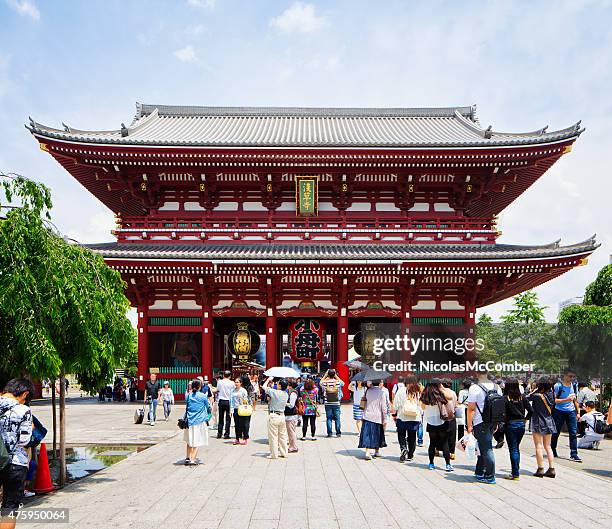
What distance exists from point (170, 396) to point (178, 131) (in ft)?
52.6

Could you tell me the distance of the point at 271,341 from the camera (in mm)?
23359

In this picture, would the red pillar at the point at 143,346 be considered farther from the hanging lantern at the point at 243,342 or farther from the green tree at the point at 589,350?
the green tree at the point at 589,350

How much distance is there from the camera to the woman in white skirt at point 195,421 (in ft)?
35.6

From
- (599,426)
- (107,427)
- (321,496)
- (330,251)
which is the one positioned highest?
(330,251)

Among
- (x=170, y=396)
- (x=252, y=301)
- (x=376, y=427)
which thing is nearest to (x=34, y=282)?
(x=376, y=427)

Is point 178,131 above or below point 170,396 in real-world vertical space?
above

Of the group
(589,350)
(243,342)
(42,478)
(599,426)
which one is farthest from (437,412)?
(243,342)

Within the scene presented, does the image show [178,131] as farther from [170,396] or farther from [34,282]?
[34,282]

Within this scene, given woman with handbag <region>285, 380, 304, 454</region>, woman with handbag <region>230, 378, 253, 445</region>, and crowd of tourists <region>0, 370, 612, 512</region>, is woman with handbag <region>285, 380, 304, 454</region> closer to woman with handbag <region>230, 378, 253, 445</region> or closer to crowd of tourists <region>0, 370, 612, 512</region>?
crowd of tourists <region>0, 370, 612, 512</region>

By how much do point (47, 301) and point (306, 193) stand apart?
17295 millimetres

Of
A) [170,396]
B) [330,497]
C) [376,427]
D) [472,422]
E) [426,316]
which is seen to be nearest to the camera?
[330,497]

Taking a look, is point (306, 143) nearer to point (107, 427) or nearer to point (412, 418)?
point (107, 427)

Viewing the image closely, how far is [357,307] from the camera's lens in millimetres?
24188

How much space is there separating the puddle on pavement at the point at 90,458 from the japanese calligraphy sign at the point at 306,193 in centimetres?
1378
